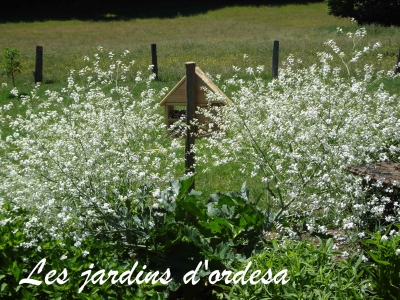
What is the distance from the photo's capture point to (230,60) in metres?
21.2

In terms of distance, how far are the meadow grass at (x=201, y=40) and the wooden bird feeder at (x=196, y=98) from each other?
976 millimetres

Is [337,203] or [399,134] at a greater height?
[399,134]

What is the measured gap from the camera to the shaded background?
162 ft

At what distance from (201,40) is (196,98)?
980 inches

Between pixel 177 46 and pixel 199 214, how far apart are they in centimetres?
2200

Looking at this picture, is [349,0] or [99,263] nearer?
[99,263]

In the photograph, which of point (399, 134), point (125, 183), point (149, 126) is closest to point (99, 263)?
point (125, 183)

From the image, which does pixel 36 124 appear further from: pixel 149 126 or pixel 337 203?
pixel 337 203

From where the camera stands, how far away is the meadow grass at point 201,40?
18.5 meters

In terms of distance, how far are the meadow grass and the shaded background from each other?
8.31 ft

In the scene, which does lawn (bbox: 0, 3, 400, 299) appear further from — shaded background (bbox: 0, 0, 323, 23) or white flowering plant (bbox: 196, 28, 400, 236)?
shaded background (bbox: 0, 0, 323, 23)

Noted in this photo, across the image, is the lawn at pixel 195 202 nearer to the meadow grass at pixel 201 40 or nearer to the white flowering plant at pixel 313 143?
the white flowering plant at pixel 313 143

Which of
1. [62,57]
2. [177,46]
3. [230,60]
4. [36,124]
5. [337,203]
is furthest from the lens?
[177,46]

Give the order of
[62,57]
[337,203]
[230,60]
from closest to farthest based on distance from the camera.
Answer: [337,203]
[230,60]
[62,57]
